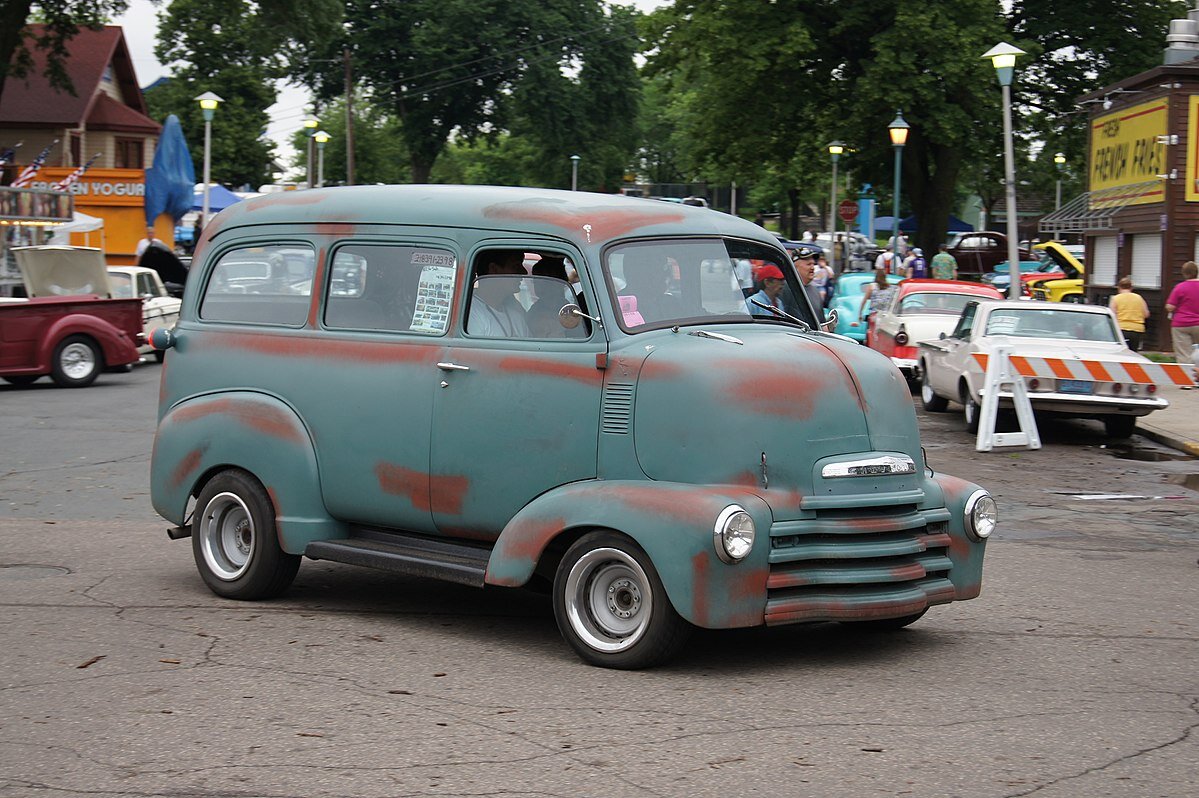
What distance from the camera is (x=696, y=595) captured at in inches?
242

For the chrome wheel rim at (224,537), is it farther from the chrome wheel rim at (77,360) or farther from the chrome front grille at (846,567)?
the chrome wheel rim at (77,360)

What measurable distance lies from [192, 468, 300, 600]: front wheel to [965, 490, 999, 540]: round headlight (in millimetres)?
3403

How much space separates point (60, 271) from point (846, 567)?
19510mm

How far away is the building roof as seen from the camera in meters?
51.2

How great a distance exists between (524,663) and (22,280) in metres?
19.1

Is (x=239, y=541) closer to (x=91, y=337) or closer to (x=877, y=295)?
(x=91, y=337)

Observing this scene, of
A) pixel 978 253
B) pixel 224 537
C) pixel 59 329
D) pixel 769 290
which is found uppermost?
pixel 978 253

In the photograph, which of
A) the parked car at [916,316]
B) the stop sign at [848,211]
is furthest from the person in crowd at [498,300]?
the stop sign at [848,211]

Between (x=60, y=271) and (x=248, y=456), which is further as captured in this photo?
(x=60, y=271)

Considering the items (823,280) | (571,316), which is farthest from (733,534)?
(823,280)

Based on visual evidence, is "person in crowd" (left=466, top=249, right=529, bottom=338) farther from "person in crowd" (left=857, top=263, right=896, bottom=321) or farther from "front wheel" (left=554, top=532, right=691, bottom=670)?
"person in crowd" (left=857, top=263, right=896, bottom=321)

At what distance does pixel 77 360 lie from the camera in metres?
21.4

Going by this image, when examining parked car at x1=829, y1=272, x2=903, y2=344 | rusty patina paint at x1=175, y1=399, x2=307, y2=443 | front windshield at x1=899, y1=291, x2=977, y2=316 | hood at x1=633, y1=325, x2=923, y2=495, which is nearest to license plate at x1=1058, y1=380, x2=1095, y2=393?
front windshield at x1=899, y1=291, x2=977, y2=316

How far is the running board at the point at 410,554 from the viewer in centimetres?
703
